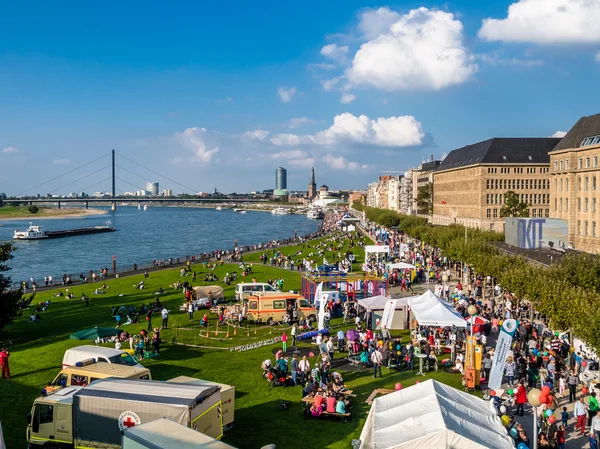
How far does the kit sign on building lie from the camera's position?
47.0 meters

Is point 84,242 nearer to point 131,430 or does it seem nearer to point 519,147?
point 519,147

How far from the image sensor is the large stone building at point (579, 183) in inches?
2247

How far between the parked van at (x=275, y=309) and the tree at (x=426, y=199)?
104597 millimetres

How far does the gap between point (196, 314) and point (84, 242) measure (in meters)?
88.4

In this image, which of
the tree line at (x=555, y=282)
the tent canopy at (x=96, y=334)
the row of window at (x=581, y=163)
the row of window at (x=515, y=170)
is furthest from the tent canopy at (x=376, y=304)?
the row of window at (x=515, y=170)

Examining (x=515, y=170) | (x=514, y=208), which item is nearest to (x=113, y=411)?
(x=514, y=208)

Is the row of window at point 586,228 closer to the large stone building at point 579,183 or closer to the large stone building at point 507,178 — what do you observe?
the large stone building at point 579,183

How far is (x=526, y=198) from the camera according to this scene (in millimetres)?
90312

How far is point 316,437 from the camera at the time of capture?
14617mm

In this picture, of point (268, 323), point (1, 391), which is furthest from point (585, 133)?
point (1, 391)

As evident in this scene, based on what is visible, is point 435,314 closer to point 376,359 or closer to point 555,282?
point 376,359

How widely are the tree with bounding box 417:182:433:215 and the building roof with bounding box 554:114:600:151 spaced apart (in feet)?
206

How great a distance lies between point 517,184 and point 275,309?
73809 mm

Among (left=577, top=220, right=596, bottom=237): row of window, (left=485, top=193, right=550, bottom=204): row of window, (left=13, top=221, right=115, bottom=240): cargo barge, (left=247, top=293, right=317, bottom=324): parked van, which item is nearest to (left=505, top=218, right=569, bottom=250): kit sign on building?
(left=577, top=220, right=596, bottom=237): row of window
